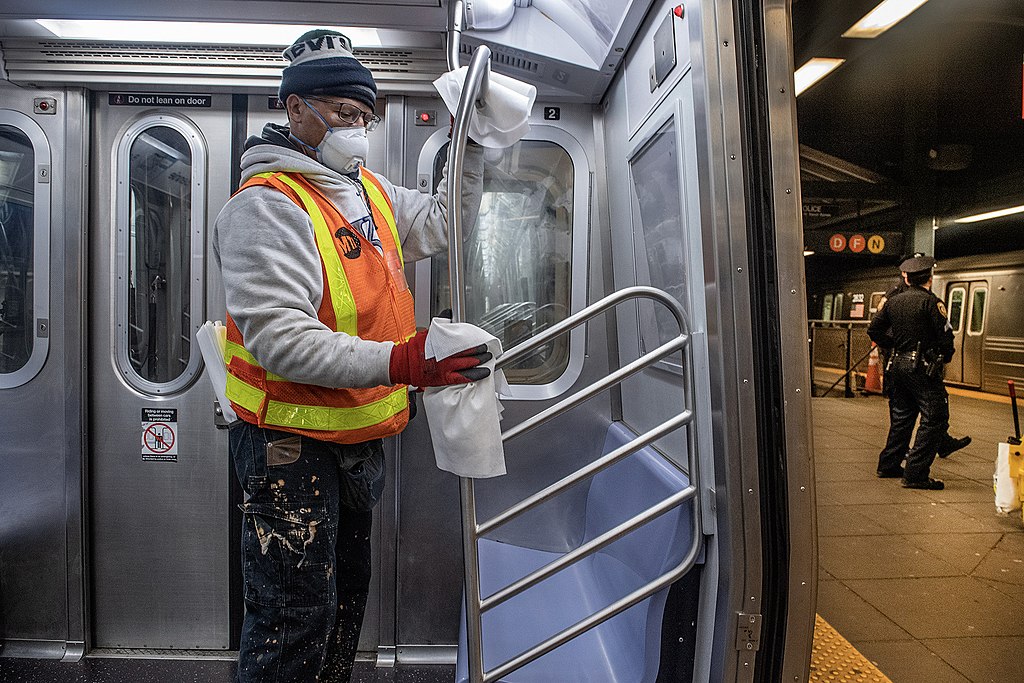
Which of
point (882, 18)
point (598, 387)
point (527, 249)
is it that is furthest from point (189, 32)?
point (882, 18)

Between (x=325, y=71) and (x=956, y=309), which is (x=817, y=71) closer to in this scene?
(x=956, y=309)

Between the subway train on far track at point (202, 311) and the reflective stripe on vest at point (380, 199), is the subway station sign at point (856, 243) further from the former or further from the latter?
the reflective stripe on vest at point (380, 199)

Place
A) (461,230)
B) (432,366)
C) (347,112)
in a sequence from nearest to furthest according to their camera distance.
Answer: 1. (432,366)
2. (461,230)
3. (347,112)

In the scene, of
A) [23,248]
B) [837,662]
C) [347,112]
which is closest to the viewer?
[347,112]

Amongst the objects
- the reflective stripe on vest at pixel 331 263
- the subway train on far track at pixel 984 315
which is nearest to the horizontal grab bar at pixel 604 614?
the subway train on far track at pixel 984 315

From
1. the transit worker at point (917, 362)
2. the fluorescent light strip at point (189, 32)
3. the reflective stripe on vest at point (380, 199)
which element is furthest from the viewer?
the fluorescent light strip at point (189, 32)

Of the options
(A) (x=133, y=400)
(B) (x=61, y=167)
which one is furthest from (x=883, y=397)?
(B) (x=61, y=167)

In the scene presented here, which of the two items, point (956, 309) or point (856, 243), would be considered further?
point (856, 243)
